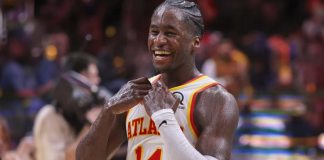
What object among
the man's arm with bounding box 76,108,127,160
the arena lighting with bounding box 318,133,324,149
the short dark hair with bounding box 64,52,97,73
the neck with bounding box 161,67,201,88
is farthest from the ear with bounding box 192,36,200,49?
the arena lighting with bounding box 318,133,324,149

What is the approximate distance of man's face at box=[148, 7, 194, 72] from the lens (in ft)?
13.7

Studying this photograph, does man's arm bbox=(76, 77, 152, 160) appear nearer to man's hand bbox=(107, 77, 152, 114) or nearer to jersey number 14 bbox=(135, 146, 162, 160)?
man's hand bbox=(107, 77, 152, 114)

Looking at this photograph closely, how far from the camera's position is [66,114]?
7117 millimetres

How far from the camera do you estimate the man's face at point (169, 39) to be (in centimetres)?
416

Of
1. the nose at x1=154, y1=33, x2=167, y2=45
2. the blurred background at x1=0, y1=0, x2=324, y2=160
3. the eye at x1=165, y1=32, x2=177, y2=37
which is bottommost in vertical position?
the blurred background at x1=0, y1=0, x2=324, y2=160

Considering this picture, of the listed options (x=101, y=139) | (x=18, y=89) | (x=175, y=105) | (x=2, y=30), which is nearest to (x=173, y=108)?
(x=175, y=105)

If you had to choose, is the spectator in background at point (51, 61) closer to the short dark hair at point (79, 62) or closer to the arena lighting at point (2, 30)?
the arena lighting at point (2, 30)

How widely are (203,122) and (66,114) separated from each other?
10.4 ft

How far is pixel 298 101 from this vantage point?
1155 centimetres

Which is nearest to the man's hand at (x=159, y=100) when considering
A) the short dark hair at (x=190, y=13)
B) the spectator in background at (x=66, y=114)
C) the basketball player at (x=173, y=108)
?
the basketball player at (x=173, y=108)

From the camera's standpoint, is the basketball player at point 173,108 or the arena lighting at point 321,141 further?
the arena lighting at point 321,141

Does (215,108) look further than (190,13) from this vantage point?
No

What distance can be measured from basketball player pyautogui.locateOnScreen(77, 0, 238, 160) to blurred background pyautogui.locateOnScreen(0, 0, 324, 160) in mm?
5058

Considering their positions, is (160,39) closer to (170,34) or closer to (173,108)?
(170,34)
